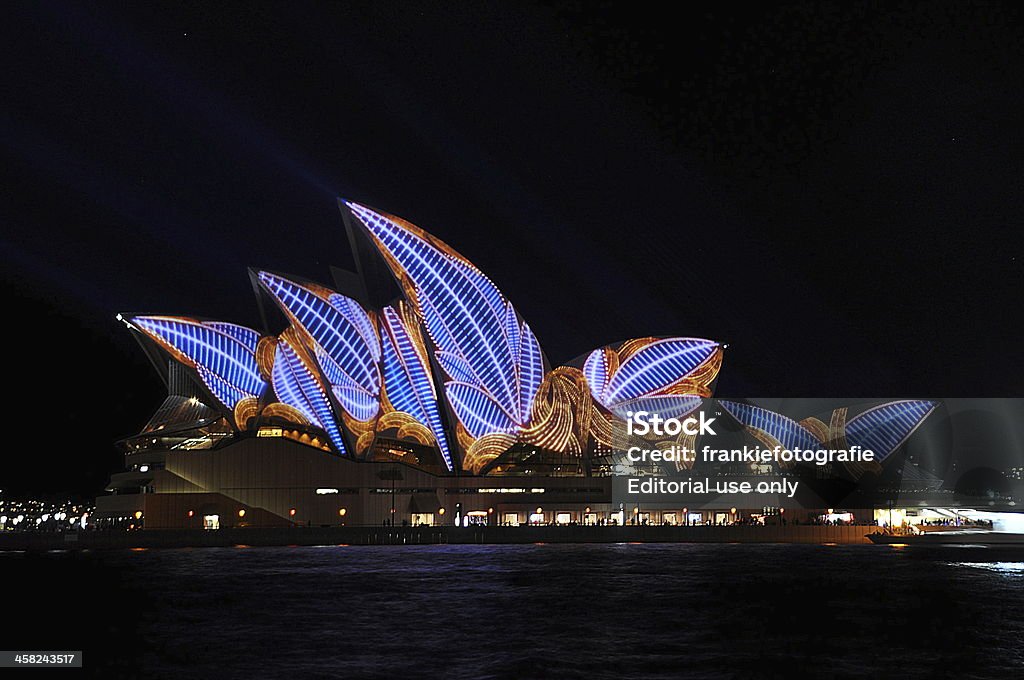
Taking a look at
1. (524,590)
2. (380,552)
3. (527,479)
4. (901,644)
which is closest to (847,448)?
(527,479)

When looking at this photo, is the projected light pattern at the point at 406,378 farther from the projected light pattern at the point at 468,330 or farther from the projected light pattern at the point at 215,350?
the projected light pattern at the point at 215,350

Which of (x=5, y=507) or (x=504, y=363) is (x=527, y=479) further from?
(x=5, y=507)

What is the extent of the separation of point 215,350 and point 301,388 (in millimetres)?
6411

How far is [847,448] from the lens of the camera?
89.8 m

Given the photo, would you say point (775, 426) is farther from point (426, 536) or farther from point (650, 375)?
point (426, 536)

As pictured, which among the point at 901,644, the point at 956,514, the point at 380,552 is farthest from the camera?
the point at 956,514

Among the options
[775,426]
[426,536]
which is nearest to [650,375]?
[775,426]

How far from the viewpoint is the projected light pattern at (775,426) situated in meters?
89.1

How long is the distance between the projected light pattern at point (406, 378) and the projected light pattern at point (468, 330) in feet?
5.40

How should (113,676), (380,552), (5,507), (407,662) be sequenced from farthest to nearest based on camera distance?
1. (5,507)
2. (380,552)
3. (407,662)
4. (113,676)

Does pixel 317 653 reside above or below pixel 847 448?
below

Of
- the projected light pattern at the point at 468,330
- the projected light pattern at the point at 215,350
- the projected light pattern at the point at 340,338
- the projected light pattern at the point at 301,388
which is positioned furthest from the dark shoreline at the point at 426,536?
the projected light pattern at the point at 215,350

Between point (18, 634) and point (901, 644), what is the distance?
21.3 meters

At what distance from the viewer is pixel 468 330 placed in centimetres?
7338
